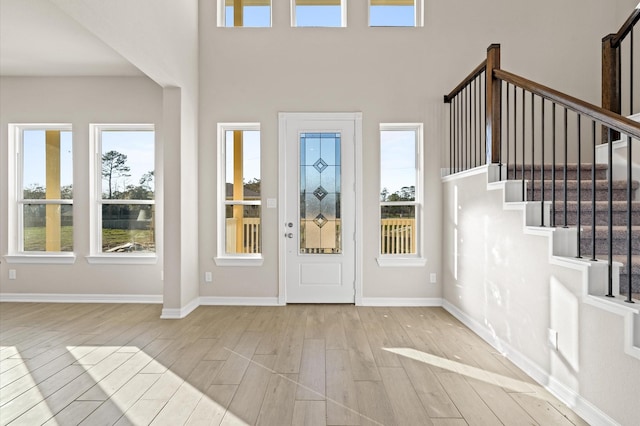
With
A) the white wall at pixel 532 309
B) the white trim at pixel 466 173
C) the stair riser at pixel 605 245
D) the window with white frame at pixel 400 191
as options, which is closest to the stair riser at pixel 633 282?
the stair riser at pixel 605 245

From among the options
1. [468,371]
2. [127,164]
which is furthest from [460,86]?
→ [127,164]

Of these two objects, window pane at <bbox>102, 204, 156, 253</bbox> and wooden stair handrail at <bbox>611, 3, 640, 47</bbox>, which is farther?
window pane at <bbox>102, 204, 156, 253</bbox>

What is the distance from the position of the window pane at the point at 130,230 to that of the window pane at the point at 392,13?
370 centimetres

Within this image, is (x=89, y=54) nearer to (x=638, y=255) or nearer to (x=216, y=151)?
(x=216, y=151)

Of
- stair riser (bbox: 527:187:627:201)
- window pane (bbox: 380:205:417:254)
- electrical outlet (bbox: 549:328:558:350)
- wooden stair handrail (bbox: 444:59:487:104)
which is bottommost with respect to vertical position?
electrical outlet (bbox: 549:328:558:350)

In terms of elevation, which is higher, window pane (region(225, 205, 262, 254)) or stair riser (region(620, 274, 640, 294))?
window pane (region(225, 205, 262, 254))

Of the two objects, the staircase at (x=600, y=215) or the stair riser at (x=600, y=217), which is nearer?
the staircase at (x=600, y=215)

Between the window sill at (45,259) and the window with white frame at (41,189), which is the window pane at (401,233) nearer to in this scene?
the window sill at (45,259)

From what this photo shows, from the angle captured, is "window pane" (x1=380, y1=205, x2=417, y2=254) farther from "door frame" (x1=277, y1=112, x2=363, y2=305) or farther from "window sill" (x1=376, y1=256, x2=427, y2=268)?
"door frame" (x1=277, y1=112, x2=363, y2=305)

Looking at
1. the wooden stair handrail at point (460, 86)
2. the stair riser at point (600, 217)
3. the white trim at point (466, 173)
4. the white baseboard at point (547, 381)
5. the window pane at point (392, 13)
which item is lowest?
the white baseboard at point (547, 381)

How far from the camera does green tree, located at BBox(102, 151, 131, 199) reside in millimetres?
4914

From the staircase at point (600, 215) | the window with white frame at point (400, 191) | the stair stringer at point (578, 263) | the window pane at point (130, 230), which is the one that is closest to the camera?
the stair stringer at point (578, 263)

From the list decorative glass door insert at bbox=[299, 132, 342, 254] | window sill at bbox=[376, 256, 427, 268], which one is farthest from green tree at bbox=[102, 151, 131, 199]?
window sill at bbox=[376, 256, 427, 268]

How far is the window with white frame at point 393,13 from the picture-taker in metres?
4.76
